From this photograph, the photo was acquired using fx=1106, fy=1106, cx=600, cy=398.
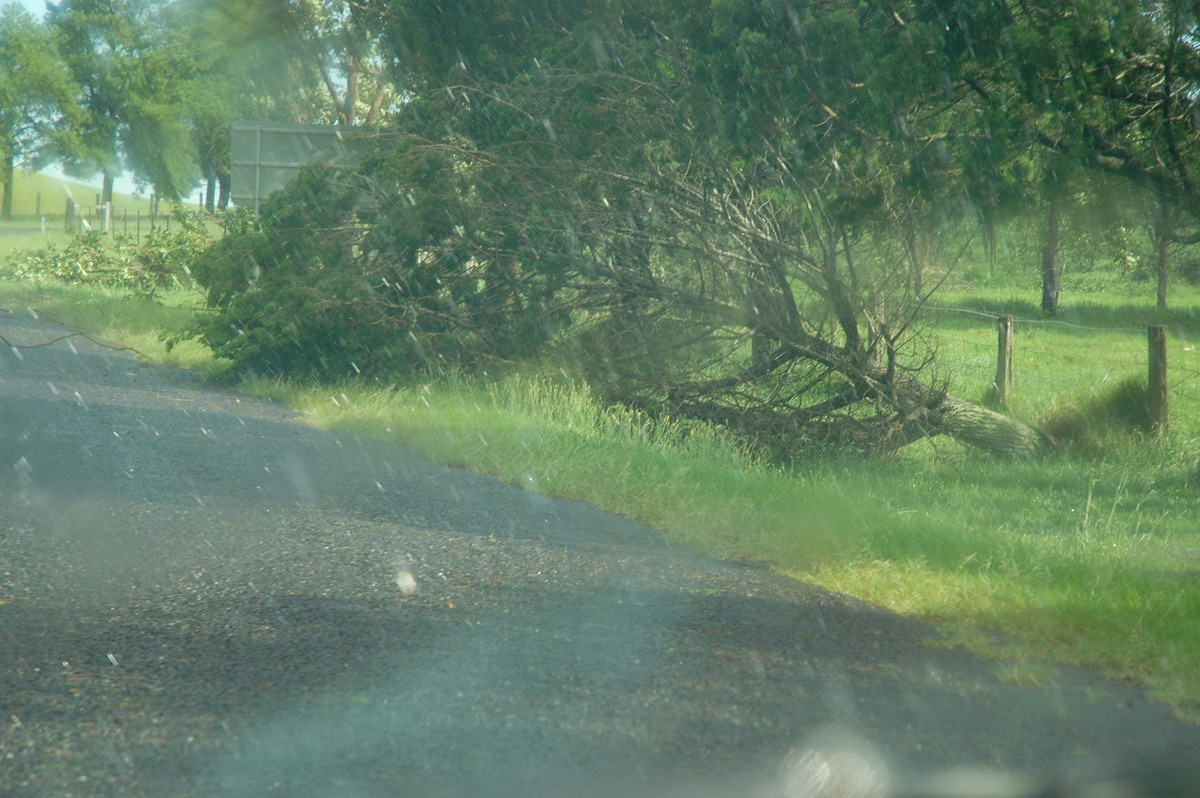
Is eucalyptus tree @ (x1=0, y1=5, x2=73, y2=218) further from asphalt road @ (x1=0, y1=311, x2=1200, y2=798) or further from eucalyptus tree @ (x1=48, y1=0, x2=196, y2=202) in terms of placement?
asphalt road @ (x1=0, y1=311, x2=1200, y2=798)

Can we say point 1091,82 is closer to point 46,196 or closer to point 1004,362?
point 1004,362

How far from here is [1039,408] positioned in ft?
47.7

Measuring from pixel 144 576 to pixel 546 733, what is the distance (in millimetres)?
2661

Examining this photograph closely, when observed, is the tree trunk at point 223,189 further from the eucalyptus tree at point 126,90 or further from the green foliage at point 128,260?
the green foliage at point 128,260

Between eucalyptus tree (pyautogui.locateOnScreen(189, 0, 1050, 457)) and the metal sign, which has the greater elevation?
the metal sign

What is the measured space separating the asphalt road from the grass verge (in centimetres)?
34

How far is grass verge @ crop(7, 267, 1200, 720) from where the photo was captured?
4.86m

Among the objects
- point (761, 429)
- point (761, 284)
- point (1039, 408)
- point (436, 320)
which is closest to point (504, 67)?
point (436, 320)

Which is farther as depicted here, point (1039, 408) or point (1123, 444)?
point (1039, 408)

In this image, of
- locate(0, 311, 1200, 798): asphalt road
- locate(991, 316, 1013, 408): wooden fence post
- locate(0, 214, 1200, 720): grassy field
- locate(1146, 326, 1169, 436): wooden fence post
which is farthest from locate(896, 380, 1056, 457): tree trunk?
locate(0, 311, 1200, 798): asphalt road

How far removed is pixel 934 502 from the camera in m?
9.59

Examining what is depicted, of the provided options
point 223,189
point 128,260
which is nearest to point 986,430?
point 128,260

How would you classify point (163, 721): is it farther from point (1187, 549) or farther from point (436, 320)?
point (436, 320)

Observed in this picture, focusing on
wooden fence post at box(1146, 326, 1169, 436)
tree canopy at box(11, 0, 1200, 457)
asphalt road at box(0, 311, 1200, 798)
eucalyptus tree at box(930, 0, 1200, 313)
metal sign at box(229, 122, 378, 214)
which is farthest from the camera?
metal sign at box(229, 122, 378, 214)
